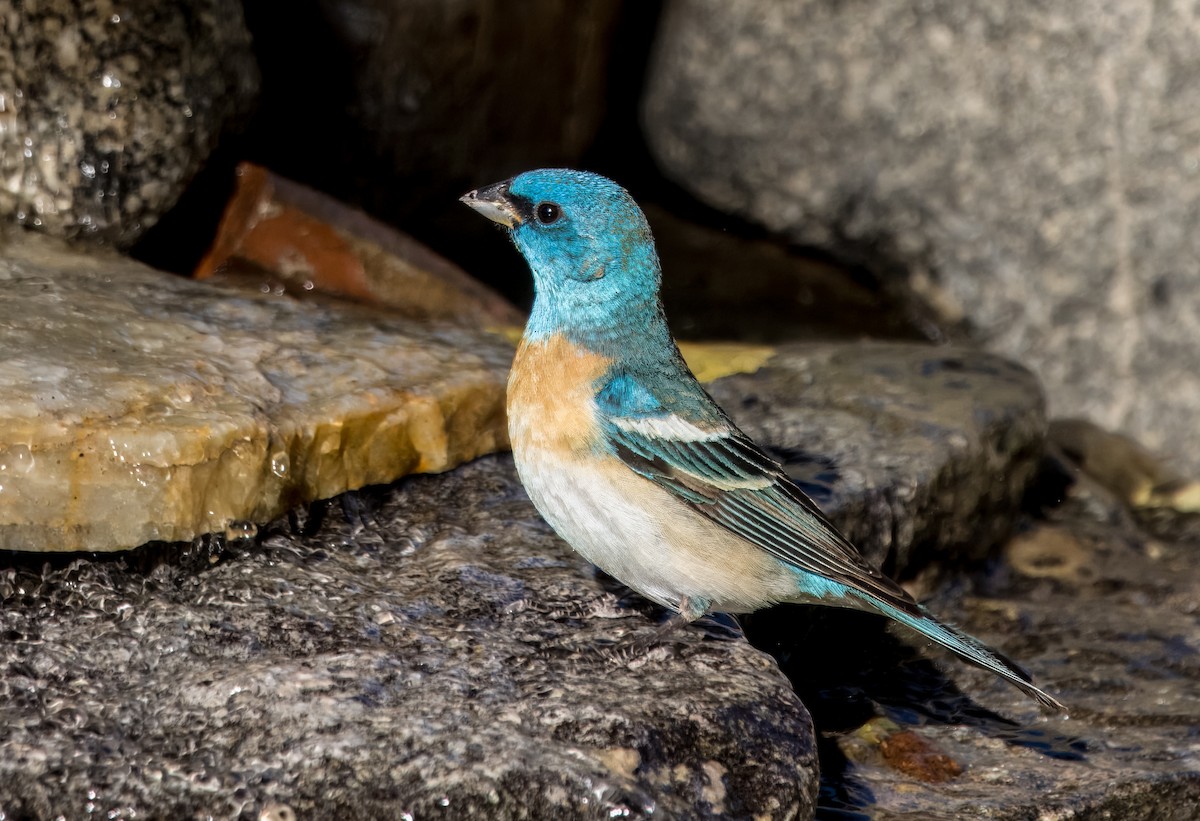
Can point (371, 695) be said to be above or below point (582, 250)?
below

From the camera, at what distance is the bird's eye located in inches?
146

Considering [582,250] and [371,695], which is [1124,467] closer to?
[582,250]

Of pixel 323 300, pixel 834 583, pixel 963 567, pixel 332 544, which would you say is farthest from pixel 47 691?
pixel 963 567

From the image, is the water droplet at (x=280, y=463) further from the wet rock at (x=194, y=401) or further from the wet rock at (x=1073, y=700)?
the wet rock at (x=1073, y=700)

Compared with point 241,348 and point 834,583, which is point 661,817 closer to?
point 834,583

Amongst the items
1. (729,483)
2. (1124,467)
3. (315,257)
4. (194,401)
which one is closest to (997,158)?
(1124,467)

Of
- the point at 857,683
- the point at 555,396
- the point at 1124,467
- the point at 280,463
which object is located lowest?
the point at 857,683

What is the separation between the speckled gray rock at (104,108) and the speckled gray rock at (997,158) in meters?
3.11

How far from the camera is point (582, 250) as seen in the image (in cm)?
370

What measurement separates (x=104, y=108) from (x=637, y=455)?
7.76ft

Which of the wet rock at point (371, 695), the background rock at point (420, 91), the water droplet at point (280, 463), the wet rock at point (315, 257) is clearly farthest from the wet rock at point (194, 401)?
the background rock at point (420, 91)

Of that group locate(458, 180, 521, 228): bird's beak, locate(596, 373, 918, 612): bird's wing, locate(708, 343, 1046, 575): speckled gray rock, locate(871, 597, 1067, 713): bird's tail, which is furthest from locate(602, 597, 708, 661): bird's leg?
locate(458, 180, 521, 228): bird's beak

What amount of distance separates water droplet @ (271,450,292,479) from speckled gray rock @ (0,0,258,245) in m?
1.54

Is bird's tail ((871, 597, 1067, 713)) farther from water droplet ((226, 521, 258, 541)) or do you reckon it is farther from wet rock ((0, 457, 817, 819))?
water droplet ((226, 521, 258, 541))
